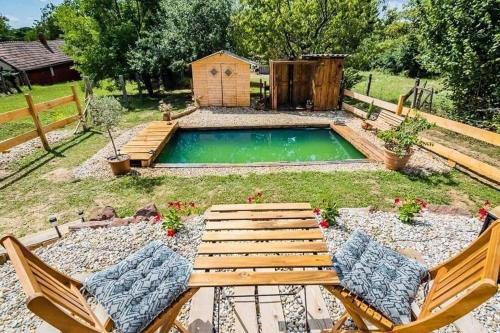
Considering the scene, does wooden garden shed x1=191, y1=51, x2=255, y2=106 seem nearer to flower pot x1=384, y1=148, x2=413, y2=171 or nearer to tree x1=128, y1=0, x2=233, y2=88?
tree x1=128, y1=0, x2=233, y2=88

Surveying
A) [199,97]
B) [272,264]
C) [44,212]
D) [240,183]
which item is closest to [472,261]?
[272,264]

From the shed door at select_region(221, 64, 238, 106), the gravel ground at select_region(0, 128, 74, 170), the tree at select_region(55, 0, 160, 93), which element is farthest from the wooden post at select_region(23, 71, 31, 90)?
the shed door at select_region(221, 64, 238, 106)

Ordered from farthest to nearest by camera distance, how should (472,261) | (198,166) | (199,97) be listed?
(199,97) → (198,166) → (472,261)

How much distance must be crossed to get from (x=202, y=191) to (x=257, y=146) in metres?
4.27

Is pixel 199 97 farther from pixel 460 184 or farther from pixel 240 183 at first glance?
pixel 460 184

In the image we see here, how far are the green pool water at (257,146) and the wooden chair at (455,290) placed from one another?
6.13 meters

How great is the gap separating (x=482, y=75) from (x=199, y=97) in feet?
35.5

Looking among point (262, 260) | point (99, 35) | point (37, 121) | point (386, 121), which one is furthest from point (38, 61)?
point (262, 260)

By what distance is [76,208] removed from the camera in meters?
5.45

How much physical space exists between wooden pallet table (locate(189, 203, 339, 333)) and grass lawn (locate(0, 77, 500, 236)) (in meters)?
2.39

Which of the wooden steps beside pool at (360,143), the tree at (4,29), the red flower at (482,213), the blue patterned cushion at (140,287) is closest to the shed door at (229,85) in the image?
the wooden steps beside pool at (360,143)

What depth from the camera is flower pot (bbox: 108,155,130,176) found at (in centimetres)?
676

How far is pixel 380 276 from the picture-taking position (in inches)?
93.2

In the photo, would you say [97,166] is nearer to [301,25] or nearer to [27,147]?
[27,147]
